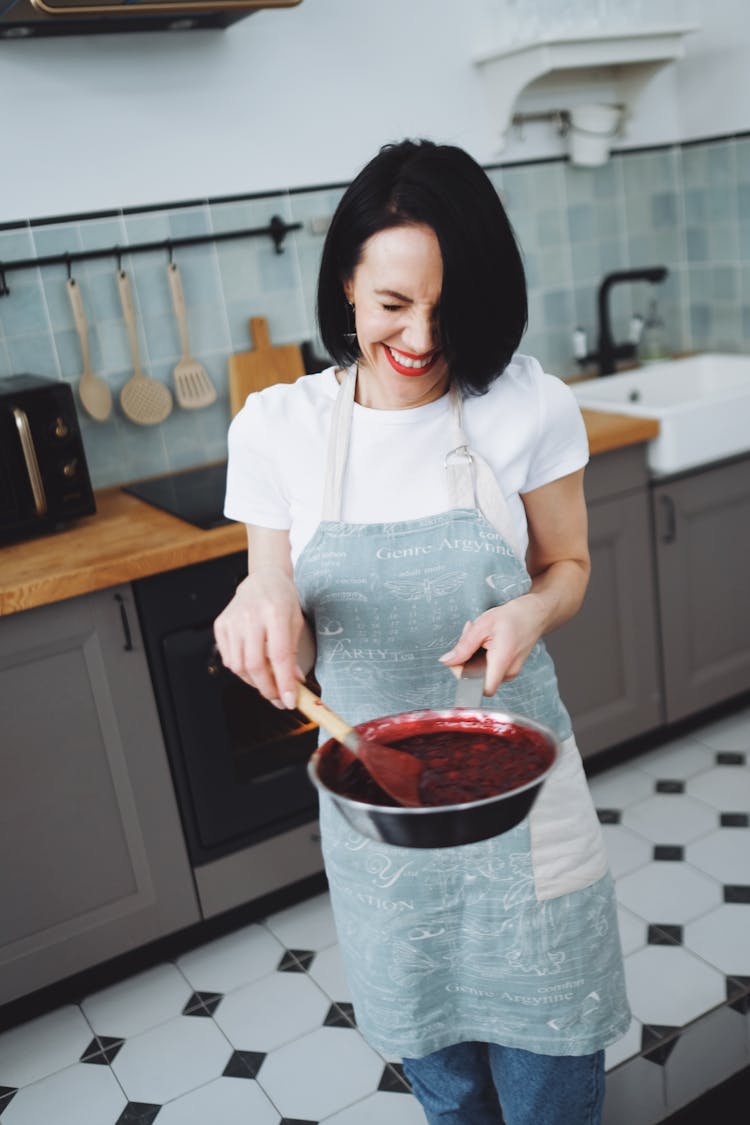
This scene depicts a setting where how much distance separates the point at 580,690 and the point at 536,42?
1.59 m

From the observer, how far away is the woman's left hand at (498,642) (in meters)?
0.99

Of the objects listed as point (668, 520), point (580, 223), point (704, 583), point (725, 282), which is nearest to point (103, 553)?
point (668, 520)

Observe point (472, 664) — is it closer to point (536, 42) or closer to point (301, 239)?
point (301, 239)

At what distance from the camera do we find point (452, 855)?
3.85ft

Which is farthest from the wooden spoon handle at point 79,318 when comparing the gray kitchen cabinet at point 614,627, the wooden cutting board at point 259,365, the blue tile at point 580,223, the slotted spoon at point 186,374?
the blue tile at point 580,223

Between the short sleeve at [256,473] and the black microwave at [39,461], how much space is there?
99cm

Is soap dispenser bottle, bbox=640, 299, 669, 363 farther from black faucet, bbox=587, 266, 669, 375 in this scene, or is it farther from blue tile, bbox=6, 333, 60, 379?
blue tile, bbox=6, 333, 60, 379

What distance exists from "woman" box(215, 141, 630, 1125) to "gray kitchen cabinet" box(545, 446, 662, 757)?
1.31 metres

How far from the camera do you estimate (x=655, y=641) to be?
270cm

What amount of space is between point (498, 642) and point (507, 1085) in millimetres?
629

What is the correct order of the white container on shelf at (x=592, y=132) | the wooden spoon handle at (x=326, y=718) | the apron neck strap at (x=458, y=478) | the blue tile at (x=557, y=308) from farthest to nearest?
1. the blue tile at (x=557, y=308)
2. the white container on shelf at (x=592, y=132)
3. the apron neck strap at (x=458, y=478)
4. the wooden spoon handle at (x=326, y=718)

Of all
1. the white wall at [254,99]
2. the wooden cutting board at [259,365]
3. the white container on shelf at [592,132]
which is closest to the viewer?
the white wall at [254,99]

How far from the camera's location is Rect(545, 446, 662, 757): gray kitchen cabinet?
2508 mm

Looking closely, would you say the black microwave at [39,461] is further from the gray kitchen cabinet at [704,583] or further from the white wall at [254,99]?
the gray kitchen cabinet at [704,583]
